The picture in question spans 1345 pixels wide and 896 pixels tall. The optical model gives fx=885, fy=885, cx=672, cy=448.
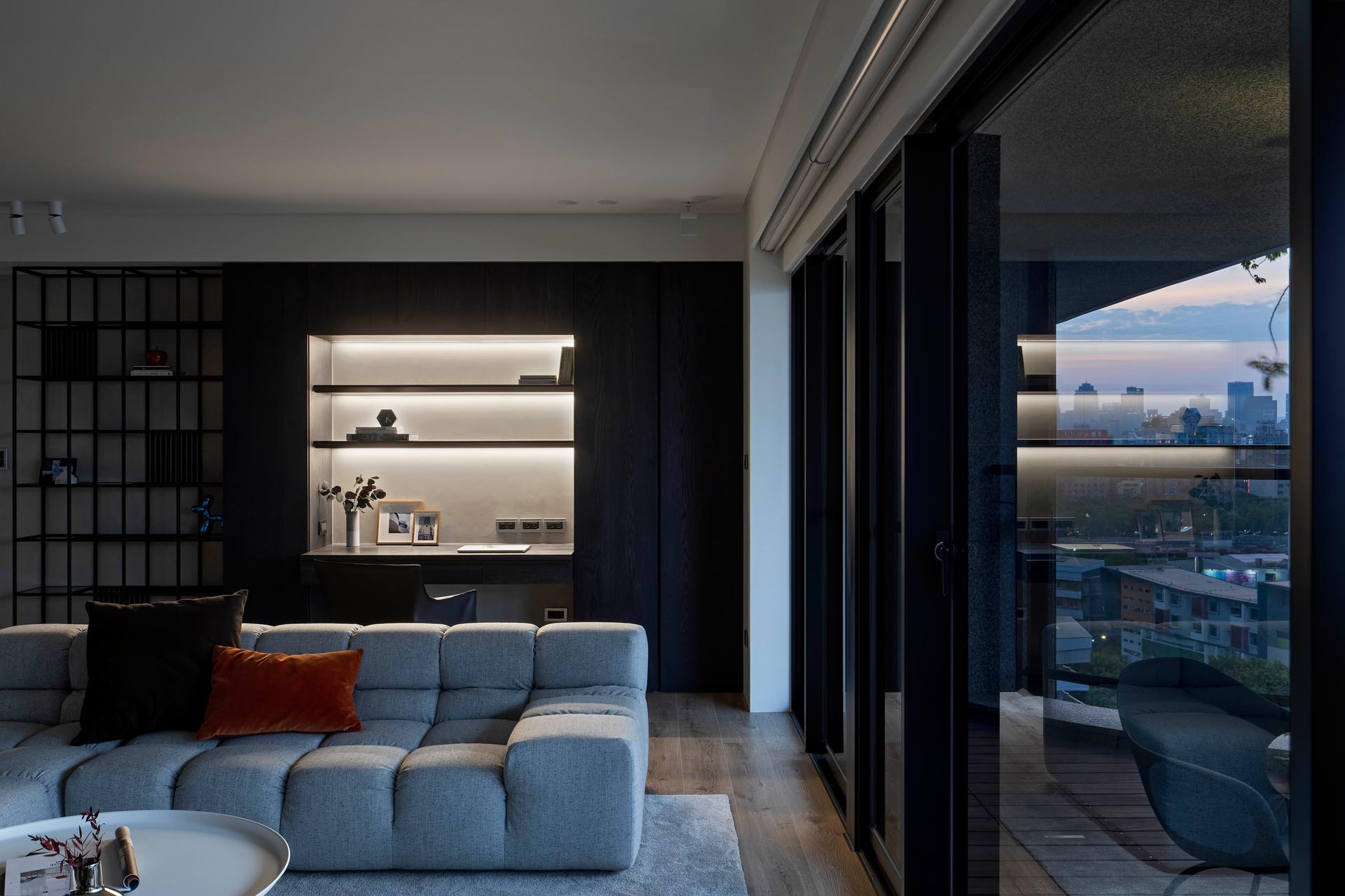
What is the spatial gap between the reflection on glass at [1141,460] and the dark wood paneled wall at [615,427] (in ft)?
10.5

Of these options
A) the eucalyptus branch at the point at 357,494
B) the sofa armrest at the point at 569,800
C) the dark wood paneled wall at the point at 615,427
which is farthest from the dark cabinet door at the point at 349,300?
the sofa armrest at the point at 569,800

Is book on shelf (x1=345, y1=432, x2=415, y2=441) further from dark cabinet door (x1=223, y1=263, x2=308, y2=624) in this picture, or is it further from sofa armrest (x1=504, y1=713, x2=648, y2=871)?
sofa armrest (x1=504, y1=713, x2=648, y2=871)

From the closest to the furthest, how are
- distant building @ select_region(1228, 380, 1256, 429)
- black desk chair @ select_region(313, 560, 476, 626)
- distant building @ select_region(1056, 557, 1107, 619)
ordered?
distant building @ select_region(1228, 380, 1256, 429), distant building @ select_region(1056, 557, 1107, 619), black desk chair @ select_region(313, 560, 476, 626)

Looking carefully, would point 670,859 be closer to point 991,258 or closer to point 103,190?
point 991,258

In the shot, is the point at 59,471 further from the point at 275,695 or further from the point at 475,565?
the point at 275,695

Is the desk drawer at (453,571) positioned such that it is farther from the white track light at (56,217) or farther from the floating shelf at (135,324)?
the white track light at (56,217)

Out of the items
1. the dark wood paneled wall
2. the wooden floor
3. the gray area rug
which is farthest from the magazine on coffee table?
the dark wood paneled wall

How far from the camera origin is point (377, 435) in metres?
5.37

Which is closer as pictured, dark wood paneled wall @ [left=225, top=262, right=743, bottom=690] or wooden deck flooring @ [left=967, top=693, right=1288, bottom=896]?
wooden deck flooring @ [left=967, top=693, right=1288, bottom=896]

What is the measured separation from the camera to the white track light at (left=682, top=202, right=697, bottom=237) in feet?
16.2

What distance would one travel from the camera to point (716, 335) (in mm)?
5176

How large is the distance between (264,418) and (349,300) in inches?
33.7

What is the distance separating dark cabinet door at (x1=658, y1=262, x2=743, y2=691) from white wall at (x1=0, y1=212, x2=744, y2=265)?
0.36 metres

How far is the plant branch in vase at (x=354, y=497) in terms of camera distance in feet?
17.5
